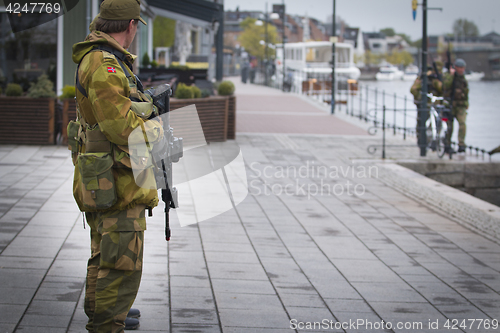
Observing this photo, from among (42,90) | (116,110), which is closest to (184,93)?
(42,90)

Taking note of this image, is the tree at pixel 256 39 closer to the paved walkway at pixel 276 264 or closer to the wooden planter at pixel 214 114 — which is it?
the wooden planter at pixel 214 114

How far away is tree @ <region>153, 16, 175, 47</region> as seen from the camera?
1399 inches

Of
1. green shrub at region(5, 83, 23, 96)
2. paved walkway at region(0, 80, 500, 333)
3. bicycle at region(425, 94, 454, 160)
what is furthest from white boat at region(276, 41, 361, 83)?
paved walkway at region(0, 80, 500, 333)

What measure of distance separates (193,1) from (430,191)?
11898mm

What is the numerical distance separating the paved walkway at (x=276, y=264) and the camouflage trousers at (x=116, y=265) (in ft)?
2.03

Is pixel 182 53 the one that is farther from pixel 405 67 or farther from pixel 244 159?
pixel 405 67

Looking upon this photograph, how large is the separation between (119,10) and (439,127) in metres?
9.67

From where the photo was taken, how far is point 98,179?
9.42 feet

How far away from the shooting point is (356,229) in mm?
6324

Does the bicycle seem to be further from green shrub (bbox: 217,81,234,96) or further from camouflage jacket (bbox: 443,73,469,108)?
green shrub (bbox: 217,81,234,96)

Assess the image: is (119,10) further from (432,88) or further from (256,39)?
(256,39)

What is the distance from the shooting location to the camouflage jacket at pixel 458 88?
12166mm

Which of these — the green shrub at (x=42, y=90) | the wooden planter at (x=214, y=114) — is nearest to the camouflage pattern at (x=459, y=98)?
the wooden planter at (x=214, y=114)

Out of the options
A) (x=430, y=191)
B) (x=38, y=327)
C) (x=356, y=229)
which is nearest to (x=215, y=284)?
(x=38, y=327)
